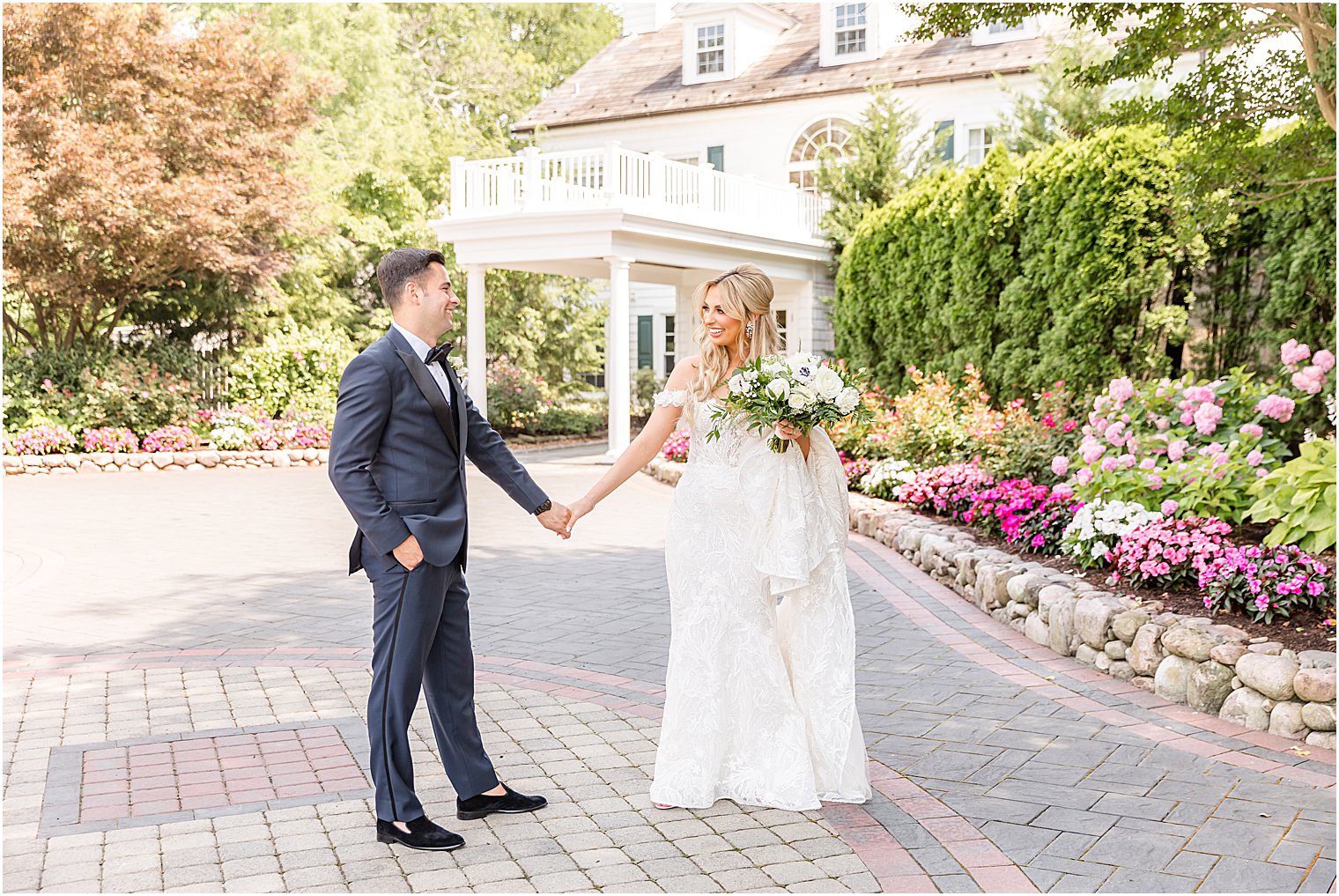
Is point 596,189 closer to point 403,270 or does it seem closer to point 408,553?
point 403,270

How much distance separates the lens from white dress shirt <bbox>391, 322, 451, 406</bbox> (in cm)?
392

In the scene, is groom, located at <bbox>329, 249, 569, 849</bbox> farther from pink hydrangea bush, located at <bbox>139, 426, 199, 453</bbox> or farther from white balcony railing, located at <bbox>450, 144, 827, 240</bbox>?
pink hydrangea bush, located at <bbox>139, 426, 199, 453</bbox>

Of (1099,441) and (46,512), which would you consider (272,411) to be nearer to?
(46,512)

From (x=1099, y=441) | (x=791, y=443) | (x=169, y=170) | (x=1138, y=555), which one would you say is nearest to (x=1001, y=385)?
(x=1099, y=441)

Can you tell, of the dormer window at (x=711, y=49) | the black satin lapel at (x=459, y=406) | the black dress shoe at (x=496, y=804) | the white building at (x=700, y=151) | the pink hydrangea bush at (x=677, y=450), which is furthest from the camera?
the dormer window at (x=711, y=49)

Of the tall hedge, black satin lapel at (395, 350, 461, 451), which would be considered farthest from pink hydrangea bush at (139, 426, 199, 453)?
black satin lapel at (395, 350, 461, 451)

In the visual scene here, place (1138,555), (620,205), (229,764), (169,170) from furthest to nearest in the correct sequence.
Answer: (169,170) < (620,205) < (1138,555) < (229,764)

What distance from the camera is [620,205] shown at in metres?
17.5

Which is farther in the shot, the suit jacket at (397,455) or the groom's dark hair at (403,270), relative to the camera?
the groom's dark hair at (403,270)

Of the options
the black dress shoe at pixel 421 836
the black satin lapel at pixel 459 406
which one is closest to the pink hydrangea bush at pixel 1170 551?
the black satin lapel at pixel 459 406

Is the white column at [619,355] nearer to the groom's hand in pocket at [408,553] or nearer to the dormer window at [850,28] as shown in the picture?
the dormer window at [850,28]

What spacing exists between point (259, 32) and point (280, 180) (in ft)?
10.7

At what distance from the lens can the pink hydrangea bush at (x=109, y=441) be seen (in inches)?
707

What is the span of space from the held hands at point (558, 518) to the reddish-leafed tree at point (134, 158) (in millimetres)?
15191
